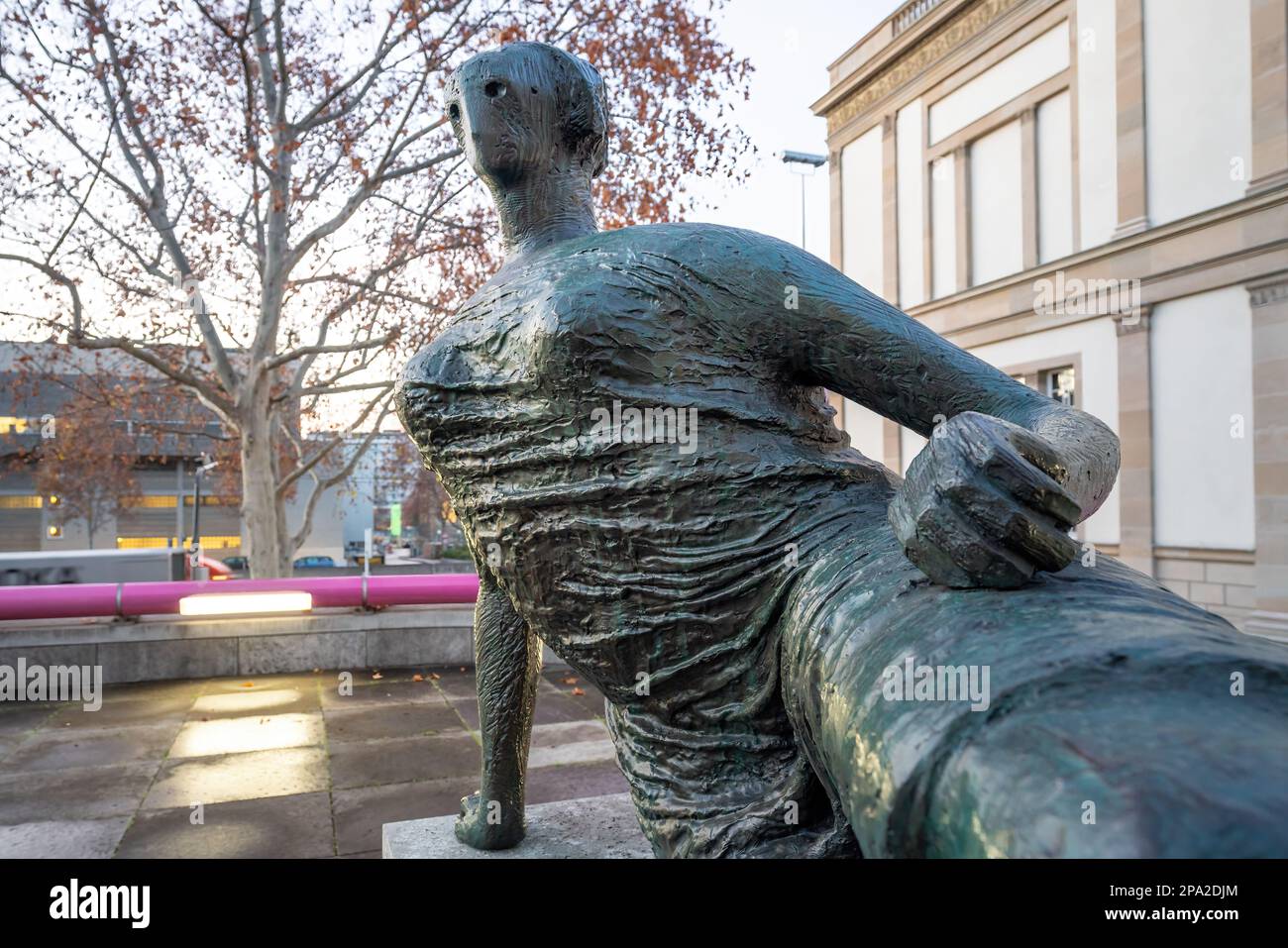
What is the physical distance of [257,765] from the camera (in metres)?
5.18

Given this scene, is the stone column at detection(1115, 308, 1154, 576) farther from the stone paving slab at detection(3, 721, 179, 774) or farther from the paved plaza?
the stone paving slab at detection(3, 721, 179, 774)

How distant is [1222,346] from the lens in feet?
39.6

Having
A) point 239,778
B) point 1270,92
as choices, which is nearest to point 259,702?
point 239,778

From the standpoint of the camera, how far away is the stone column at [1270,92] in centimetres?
1098

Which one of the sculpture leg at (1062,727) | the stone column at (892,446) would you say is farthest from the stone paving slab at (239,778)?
the stone column at (892,446)

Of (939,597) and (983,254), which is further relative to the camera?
(983,254)

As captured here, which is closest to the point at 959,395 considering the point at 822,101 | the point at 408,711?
the point at 408,711

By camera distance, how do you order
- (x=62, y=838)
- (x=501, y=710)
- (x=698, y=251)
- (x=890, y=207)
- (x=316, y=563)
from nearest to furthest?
1. (x=698, y=251)
2. (x=501, y=710)
3. (x=62, y=838)
4. (x=890, y=207)
5. (x=316, y=563)

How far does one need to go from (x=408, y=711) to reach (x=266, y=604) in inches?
72.0

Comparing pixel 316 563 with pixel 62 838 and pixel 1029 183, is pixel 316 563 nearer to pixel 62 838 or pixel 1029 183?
pixel 1029 183

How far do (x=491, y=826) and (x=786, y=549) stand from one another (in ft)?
4.87

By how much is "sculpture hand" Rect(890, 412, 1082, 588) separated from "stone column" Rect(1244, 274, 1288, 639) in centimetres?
1230

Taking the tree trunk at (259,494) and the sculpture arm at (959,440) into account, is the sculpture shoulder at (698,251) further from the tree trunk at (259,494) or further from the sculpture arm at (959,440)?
the tree trunk at (259,494)
